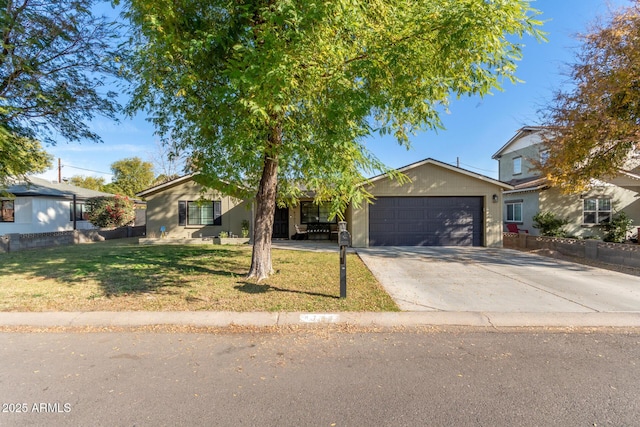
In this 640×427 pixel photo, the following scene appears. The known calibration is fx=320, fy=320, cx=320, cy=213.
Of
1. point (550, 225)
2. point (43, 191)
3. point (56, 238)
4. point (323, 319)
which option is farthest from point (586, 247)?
point (43, 191)

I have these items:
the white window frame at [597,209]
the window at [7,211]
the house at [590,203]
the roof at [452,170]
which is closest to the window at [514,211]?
the house at [590,203]

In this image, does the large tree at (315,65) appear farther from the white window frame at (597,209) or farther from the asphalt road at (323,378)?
the white window frame at (597,209)

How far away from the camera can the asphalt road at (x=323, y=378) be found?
8.94 feet

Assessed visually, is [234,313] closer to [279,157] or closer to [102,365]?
[102,365]

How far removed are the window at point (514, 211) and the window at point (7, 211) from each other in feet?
96.5

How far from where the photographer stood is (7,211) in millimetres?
19312

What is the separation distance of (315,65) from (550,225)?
14353mm

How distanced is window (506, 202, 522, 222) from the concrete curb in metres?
14.0

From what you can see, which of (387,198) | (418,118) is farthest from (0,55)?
(387,198)

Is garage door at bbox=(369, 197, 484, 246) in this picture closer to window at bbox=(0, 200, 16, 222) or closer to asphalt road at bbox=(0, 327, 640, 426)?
asphalt road at bbox=(0, 327, 640, 426)

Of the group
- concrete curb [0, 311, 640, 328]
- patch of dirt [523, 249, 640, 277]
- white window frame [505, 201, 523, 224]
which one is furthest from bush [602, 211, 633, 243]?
concrete curb [0, 311, 640, 328]

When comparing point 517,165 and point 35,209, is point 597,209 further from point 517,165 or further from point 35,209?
point 35,209

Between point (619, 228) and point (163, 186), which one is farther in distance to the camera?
point (163, 186)

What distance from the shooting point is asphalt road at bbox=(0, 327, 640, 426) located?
2.72m
